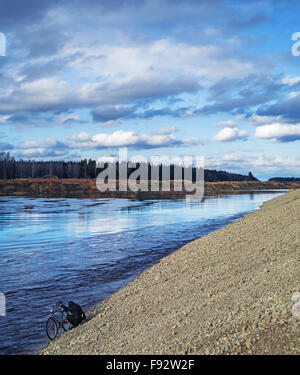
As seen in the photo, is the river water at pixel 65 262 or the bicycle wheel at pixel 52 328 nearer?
the bicycle wheel at pixel 52 328

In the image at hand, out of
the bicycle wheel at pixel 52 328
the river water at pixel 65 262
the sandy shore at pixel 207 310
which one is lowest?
the river water at pixel 65 262

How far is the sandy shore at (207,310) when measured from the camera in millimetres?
5566

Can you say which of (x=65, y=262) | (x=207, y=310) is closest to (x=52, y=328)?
(x=207, y=310)

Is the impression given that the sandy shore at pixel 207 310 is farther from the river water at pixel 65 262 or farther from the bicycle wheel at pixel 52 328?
the river water at pixel 65 262

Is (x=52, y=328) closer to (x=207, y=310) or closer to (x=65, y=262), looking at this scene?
(x=207, y=310)

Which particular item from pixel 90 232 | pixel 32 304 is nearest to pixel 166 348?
pixel 32 304

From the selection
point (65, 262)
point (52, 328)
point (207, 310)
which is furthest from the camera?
point (65, 262)

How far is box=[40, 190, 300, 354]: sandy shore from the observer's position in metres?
5.57

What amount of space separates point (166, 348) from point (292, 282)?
303cm

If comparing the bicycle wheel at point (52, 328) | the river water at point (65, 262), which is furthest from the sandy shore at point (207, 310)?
the river water at point (65, 262)

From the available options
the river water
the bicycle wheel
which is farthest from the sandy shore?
the river water

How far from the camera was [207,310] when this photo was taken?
7078 millimetres

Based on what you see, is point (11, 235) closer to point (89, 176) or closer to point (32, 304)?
point (32, 304)

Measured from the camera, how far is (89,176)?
18388cm
